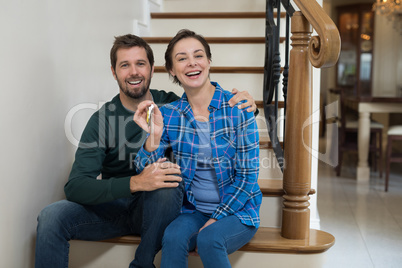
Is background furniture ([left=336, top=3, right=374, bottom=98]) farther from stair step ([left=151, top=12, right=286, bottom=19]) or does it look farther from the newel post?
the newel post

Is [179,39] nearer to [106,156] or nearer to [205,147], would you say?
[205,147]

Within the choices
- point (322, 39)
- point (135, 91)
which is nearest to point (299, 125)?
point (322, 39)

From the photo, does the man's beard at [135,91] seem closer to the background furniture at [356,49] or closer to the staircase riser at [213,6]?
the staircase riser at [213,6]

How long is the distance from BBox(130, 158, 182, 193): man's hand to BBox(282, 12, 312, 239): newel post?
0.44 m

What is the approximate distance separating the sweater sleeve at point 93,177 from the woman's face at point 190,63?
1.28ft

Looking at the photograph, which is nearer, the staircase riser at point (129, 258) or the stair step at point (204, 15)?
the staircase riser at point (129, 258)

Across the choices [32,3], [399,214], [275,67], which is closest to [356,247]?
[399,214]

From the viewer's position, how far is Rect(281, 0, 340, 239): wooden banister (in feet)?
5.60

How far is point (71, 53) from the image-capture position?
218 cm

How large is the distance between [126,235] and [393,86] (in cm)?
666

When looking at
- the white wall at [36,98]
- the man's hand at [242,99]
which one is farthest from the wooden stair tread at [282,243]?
the man's hand at [242,99]

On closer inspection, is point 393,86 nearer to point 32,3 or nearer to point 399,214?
point 399,214

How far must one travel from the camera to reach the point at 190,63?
1.76 meters

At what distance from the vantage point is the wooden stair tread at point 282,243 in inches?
69.2
